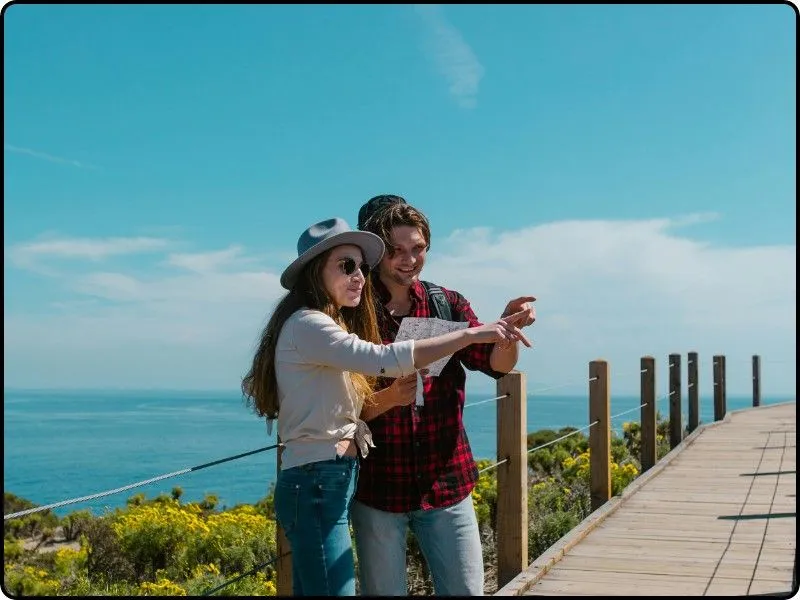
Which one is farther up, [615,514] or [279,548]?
[279,548]

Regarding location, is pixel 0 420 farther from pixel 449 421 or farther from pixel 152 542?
pixel 152 542

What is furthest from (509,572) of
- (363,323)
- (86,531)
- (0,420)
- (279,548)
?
(86,531)

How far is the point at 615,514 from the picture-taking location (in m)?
5.55

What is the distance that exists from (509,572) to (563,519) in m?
1.59

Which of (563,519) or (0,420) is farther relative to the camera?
(563,519)

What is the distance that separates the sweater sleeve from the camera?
6.70 ft

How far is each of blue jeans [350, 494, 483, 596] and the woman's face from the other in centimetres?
60

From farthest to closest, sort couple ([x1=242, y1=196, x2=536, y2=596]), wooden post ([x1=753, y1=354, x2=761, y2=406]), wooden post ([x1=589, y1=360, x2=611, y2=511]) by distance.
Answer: wooden post ([x1=753, y1=354, x2=761, y2=406])
wooden post ([x1=589, y1=360, x2=611, y2=511])
couple ([x1=242, y1=196, x2=536, y2=596])

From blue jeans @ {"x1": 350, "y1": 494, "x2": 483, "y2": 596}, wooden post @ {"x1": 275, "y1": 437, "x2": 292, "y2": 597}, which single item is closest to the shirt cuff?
blue jeans @ {"x1": 350, "y1": 494, "x2": 483, "y2": 596}

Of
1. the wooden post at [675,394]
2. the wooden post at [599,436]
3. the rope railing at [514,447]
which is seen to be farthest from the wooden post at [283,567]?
the wooden post at [675,394]

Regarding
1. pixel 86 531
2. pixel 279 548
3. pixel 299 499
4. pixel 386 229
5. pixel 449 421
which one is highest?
pixel 386 229

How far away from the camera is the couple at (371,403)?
2.09 m

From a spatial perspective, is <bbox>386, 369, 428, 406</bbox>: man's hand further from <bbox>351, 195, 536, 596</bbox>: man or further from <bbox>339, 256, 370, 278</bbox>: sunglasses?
<bbox>339, 256, 370, 278</bbox>: sunglasses

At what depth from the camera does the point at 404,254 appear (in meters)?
2.48
